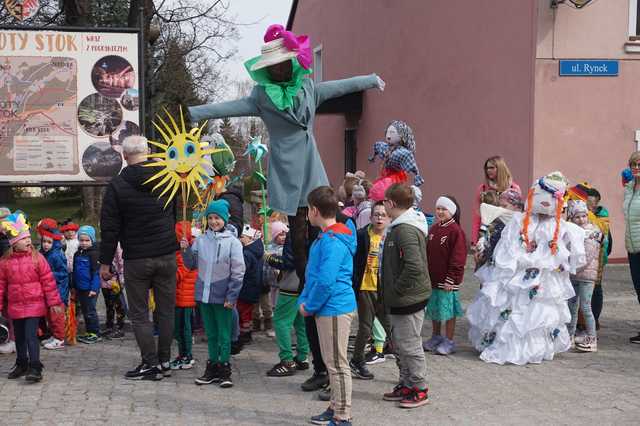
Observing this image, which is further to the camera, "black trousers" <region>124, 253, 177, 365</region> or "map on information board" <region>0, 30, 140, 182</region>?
"map on information board" <region>0, 30, 140, 182</region>

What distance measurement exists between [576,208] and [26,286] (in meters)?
5.08

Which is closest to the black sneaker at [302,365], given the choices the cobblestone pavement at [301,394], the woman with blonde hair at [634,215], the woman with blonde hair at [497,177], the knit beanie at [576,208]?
the cobblestone pavement at [301,394]

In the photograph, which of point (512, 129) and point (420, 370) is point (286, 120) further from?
point (512, 129)

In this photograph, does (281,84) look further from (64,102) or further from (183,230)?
(64,102)

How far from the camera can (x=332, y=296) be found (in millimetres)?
5207

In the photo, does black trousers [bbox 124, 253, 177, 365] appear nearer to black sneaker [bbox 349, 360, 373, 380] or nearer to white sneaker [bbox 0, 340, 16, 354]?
black sneaker [bbox 349, 360, 373, 380]

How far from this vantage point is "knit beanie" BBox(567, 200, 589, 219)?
7.67 m

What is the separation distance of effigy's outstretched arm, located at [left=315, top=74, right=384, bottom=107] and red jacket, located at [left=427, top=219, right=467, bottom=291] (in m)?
1.63

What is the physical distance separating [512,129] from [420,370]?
9.50 meters

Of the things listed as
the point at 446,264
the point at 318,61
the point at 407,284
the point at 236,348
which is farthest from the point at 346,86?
the point at 318,61

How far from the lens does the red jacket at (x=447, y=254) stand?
23.7 ft

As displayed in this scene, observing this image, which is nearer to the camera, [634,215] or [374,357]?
[374,357]

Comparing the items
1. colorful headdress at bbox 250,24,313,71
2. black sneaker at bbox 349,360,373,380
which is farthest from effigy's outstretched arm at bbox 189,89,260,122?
black sneaker at bbox 349,360,373,380

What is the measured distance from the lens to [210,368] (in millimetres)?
6336
